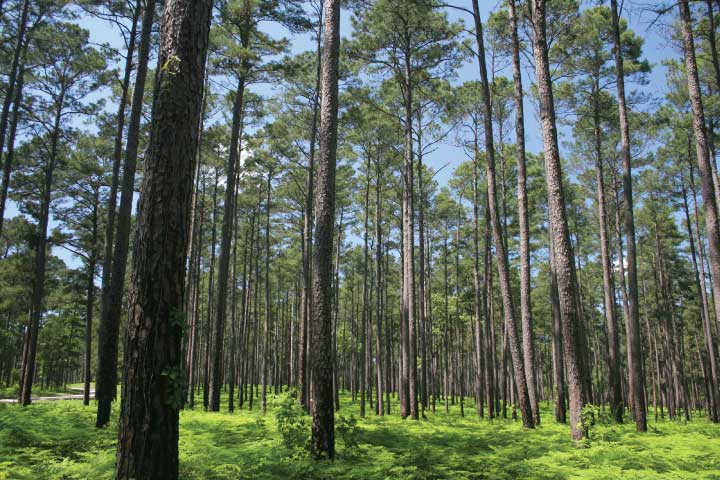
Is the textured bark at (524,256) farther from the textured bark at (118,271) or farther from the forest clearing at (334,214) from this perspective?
the textured bark at (118,271)

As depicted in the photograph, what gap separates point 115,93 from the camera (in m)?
16.7

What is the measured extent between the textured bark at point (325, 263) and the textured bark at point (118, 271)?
426 centimetres

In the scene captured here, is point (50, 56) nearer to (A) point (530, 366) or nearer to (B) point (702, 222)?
(A) point (530, 366)

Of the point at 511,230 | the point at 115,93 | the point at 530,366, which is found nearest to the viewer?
the point at 530,366

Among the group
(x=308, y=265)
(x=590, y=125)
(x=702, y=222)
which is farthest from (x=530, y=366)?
(x=702, y=222)

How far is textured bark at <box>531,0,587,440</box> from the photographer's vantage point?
776 cm

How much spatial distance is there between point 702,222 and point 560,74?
17212 millimetres

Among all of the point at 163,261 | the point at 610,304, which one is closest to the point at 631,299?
the point at 610,304

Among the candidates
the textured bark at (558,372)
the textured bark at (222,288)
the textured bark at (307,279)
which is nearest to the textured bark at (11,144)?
the textured bark at (222,288)

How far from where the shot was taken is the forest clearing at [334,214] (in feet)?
13.3

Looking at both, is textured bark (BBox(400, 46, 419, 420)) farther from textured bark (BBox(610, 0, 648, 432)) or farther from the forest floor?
textured bark (BBox(610, 0, 648, 432))

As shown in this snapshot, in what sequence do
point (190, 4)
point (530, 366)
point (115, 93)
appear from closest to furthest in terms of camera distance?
point (190, 4)
point (530, 366)
point (115, 93)

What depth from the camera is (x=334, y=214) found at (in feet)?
24.8

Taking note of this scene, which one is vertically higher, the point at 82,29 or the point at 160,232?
the point at 82,29
